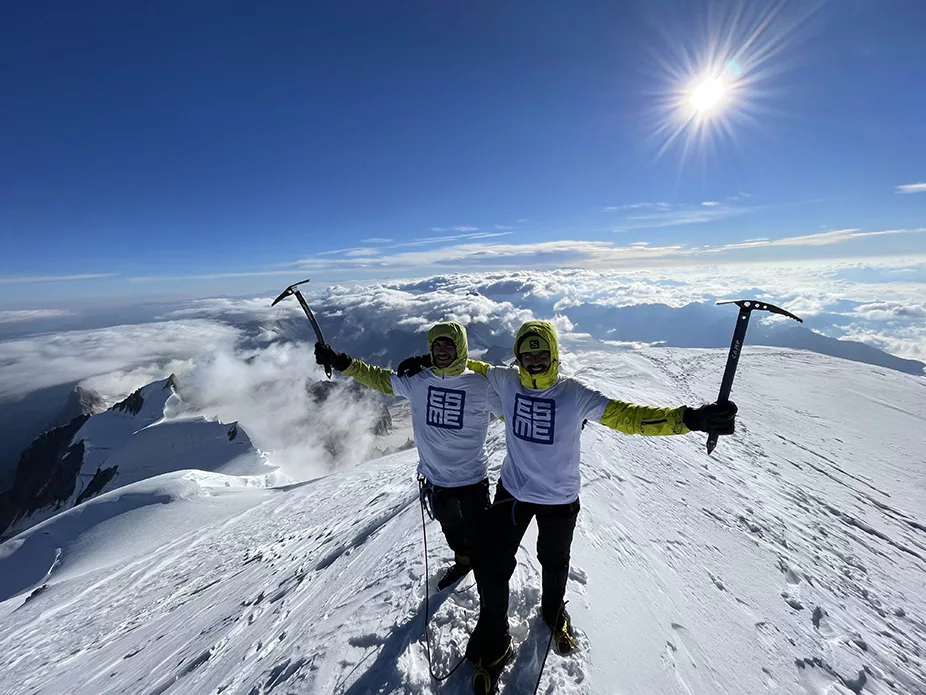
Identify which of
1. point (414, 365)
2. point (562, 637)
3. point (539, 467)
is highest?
point (414, 365)

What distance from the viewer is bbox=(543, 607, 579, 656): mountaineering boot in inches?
161

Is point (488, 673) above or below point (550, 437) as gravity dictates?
below

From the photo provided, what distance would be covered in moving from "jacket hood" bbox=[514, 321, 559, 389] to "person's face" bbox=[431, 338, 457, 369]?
0.82 m

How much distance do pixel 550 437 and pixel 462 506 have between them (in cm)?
158

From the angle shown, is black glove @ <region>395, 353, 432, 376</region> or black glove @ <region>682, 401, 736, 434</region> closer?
black glove @ <region>682, 401, 736, 434</region>

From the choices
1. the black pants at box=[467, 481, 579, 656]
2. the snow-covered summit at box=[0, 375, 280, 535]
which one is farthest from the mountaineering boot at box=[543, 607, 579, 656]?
the snow-covered summit at box=[0, 375, 280, 535]

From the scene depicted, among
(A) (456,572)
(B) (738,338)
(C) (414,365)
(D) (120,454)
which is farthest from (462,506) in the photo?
(D) (120,454)

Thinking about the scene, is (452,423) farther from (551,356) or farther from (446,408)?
(551,356)

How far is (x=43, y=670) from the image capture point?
10398 mm

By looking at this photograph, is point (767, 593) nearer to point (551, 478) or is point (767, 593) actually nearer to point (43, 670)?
point (551, 478)

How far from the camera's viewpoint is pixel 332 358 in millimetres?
5949

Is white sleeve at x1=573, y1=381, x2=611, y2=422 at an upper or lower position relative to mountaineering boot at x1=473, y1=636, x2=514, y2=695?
upper

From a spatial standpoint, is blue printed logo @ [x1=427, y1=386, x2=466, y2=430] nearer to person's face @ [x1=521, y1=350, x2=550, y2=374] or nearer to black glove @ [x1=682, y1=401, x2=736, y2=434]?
person's face @ [x1=521, y1=350, x2=550, y2=374]

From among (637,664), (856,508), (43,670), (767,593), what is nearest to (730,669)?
(637,664)
